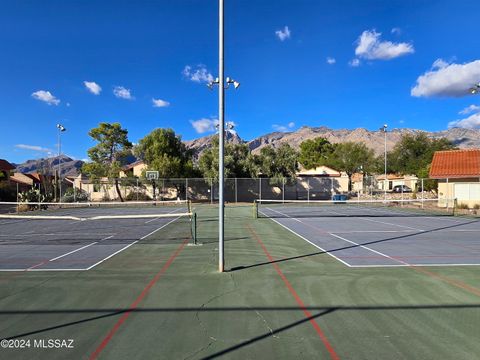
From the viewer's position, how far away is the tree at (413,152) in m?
76.4

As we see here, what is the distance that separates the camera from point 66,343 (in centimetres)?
601

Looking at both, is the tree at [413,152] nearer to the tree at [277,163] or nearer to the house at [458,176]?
the house at [458,176]

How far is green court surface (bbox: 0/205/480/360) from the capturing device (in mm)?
5770

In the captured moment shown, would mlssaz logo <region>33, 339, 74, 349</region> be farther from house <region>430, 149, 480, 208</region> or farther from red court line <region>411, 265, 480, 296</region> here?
house <region>430, 149, 480, 208</region>

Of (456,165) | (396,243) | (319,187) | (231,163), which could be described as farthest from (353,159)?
(396,243)

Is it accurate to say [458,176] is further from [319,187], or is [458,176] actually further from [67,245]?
[67,245]

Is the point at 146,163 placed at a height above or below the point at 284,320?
above

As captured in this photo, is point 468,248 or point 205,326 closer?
point 205,326

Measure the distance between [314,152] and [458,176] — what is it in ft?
216

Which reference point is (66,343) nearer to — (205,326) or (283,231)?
(205,326)

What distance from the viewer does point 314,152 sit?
10369 centimetres

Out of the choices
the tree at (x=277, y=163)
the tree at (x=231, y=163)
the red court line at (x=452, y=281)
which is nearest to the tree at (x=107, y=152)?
the tree at (x=231, y=163)

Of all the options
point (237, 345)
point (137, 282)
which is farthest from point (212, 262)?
point (237, 345)

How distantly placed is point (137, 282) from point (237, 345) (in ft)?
15.2
